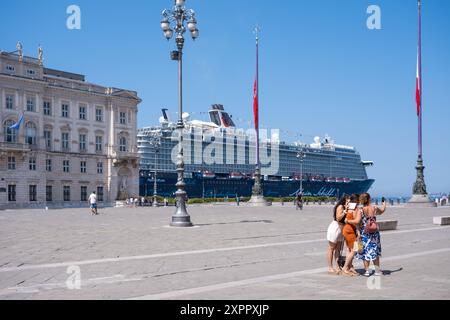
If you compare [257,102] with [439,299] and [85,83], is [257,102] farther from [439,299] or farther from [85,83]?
[439,299]

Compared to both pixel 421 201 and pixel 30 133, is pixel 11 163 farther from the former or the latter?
pixel 421 201

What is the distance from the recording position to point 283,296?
24.4 feet

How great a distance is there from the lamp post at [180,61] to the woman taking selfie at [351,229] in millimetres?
11942

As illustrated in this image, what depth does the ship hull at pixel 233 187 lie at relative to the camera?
289ft

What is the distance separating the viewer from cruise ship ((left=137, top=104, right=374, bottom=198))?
3600 inches

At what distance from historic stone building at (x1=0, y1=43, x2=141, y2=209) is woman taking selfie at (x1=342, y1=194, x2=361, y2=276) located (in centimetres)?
4652

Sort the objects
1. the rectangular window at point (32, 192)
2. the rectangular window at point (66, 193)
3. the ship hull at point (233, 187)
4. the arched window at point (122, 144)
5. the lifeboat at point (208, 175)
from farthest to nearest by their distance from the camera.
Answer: the lifeboat at point (208, 175), the ship hull at point (233, 187), the arched window at point (122, 144), the rectangular window at point (66, 193), the rectangular window at point (32, 192)

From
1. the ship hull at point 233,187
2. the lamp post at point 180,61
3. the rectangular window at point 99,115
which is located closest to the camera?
the lamp post at point 180,61

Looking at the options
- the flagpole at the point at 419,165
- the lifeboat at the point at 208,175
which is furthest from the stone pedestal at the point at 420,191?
the lifeboat at the point at 208,175

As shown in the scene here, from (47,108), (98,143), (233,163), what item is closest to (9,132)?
(47,108)

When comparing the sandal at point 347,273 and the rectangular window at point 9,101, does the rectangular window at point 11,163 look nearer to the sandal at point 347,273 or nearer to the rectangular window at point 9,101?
the rectangular window at point 9,101

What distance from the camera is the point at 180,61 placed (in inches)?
852

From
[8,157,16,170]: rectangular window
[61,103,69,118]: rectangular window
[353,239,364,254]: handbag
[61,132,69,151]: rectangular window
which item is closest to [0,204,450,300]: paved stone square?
[353,239,364,254]: handbag
